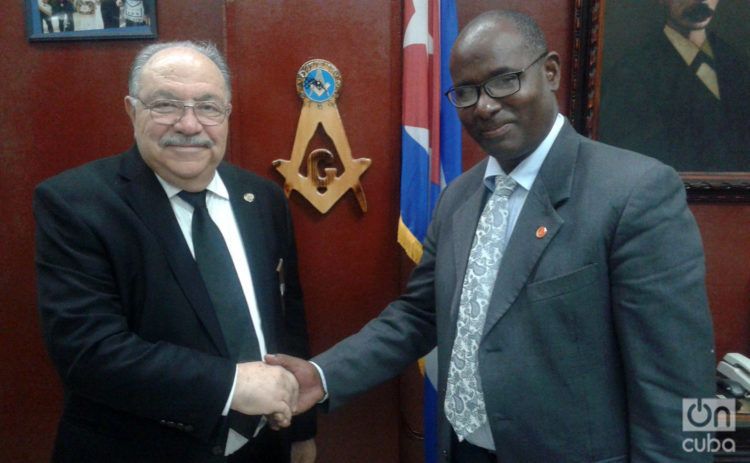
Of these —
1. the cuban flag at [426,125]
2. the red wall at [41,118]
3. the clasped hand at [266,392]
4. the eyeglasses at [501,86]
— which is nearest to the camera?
the eyeglasses at [501,86]

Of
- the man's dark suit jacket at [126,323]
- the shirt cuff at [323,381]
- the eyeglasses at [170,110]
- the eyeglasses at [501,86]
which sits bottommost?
the shirt cuff at [323,381]

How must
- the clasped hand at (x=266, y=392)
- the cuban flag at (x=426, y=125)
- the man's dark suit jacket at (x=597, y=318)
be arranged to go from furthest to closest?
the cuban flag at (x=426, y=125)
the clasped hand at (x=266, y=392)
the man's dark suit jacket at (x=597, y=318)

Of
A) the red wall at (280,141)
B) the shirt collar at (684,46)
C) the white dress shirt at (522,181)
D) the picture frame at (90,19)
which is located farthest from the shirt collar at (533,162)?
the picture frame at (90,19)

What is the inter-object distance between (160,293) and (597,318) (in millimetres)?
1005

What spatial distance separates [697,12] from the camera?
2053 millimetres

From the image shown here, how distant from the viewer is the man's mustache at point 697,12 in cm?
205

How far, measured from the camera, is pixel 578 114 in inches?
84.1

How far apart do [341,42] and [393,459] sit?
5.80ft

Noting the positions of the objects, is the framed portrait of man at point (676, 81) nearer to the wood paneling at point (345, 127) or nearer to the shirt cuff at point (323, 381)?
the wood paneling at point (345, 127)

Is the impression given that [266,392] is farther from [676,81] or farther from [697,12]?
[697,12]

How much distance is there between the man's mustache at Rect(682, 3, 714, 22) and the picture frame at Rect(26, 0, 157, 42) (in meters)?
2.02

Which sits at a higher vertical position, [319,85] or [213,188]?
[319,85]

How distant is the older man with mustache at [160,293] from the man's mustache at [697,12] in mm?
1731

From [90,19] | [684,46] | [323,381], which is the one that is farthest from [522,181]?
[90,19]
